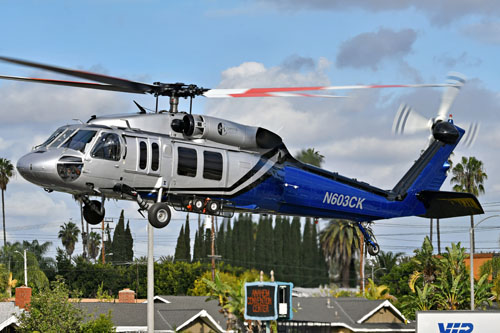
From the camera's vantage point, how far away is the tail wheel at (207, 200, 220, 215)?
885 inches

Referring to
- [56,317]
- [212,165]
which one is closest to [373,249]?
[212,165]

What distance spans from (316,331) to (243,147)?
41584mm

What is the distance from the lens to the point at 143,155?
21.2 meters

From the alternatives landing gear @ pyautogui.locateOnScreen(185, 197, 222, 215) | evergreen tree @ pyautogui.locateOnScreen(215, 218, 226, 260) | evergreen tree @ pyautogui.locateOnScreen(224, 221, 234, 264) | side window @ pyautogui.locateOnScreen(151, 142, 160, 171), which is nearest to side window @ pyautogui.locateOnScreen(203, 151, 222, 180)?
landing gear @ pyautogui.locateOnScreen(185, 197, 222, 215)

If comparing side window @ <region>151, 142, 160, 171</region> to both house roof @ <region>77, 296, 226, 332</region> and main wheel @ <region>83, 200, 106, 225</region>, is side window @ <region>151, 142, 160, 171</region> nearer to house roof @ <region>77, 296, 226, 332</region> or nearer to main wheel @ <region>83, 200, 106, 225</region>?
main wheel @ <region>83, 200, 106, 225</region>

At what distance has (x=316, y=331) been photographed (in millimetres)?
62469

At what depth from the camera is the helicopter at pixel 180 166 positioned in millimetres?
20656

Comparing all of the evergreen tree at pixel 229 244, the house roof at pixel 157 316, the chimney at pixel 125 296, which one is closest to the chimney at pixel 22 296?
the house roof at pixel 157 316

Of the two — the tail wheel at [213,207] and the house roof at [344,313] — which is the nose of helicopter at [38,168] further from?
the house roof at [344,313]

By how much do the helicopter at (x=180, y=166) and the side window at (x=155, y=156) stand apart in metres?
0.03

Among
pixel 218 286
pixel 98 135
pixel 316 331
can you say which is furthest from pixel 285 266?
pixel 98 135

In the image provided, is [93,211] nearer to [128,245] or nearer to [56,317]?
[56,317]
